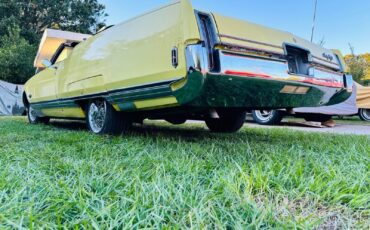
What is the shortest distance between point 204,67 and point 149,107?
30.8 inches

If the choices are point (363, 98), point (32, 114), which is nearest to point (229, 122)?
point (32, 114)

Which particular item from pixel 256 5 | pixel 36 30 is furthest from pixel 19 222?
pixel 36 30

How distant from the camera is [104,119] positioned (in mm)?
3479

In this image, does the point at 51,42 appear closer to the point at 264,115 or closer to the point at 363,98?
the point at 264,115

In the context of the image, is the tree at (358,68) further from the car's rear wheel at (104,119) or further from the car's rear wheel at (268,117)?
the car's rear wheel at (104,119)

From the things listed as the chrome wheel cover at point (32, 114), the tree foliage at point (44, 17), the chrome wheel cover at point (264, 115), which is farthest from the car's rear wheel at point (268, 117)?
the tree foliage at point (44, 17)

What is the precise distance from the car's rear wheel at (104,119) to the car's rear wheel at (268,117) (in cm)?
364

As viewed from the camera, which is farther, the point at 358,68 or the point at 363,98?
the point at 358,68

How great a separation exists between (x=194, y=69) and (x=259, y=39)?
0.71 meters

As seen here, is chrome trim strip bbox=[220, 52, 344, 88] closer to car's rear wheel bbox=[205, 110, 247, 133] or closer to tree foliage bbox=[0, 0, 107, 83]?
car's rear wheel bbox=[205, 110, 247, 133]

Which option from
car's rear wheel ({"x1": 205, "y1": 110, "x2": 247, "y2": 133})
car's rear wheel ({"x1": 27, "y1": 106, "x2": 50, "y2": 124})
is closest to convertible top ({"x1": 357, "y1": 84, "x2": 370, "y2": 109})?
car's rear wheel ({"x1": 205, "y1": 110, "x2": 247, "y2": 133})

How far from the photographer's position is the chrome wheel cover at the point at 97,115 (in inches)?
140

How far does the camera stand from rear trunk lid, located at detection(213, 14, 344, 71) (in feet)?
7.79

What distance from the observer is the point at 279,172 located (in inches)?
64.3
